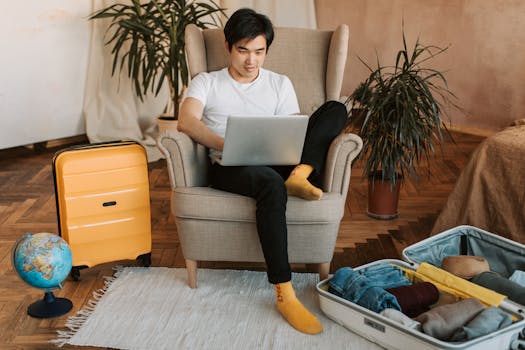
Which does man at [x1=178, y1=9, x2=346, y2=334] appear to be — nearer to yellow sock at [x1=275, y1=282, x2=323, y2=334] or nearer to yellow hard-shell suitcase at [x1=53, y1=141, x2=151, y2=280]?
yellow sock at [x1=275, y1=282, x2=323, y2=334]

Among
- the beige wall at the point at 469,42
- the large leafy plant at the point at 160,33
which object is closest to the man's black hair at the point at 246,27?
the large leafy plant at the point at 160,33

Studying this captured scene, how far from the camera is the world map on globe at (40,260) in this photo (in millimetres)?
1986

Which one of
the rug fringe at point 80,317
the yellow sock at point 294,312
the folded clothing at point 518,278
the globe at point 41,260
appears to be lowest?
the rug fringe at point 80,317

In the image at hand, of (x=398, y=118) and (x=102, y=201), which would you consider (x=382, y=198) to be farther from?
(x=102, y=201)

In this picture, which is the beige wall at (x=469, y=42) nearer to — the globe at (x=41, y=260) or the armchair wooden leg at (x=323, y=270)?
the armchair wooden leg at (x=323, y=270)

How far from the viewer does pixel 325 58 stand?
106 inches

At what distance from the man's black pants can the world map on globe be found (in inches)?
23.9

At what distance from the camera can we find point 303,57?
2678mm

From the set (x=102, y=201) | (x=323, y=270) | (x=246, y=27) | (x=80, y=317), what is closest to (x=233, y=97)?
(x=246, y=27)

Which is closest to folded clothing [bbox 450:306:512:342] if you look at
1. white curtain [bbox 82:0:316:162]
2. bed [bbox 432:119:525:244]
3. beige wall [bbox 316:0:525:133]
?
bed [bbox 432:119:525:244]

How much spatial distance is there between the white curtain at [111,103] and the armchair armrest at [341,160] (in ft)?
6.60

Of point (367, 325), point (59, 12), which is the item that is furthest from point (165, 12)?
point (367, 325)

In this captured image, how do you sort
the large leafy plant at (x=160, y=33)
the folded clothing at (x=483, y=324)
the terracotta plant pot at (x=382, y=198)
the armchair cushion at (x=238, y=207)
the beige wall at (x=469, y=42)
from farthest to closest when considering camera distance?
Result: the beige wall at (x=469, y=42)
the large leafy plant at (x=160, y=33)
the terracotta plant pot at (x=382, y=198)
the armchair cushion at (x=238, y=207)
the folded clothing at (x=483, y=324)

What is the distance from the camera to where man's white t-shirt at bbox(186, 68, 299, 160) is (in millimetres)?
2381
